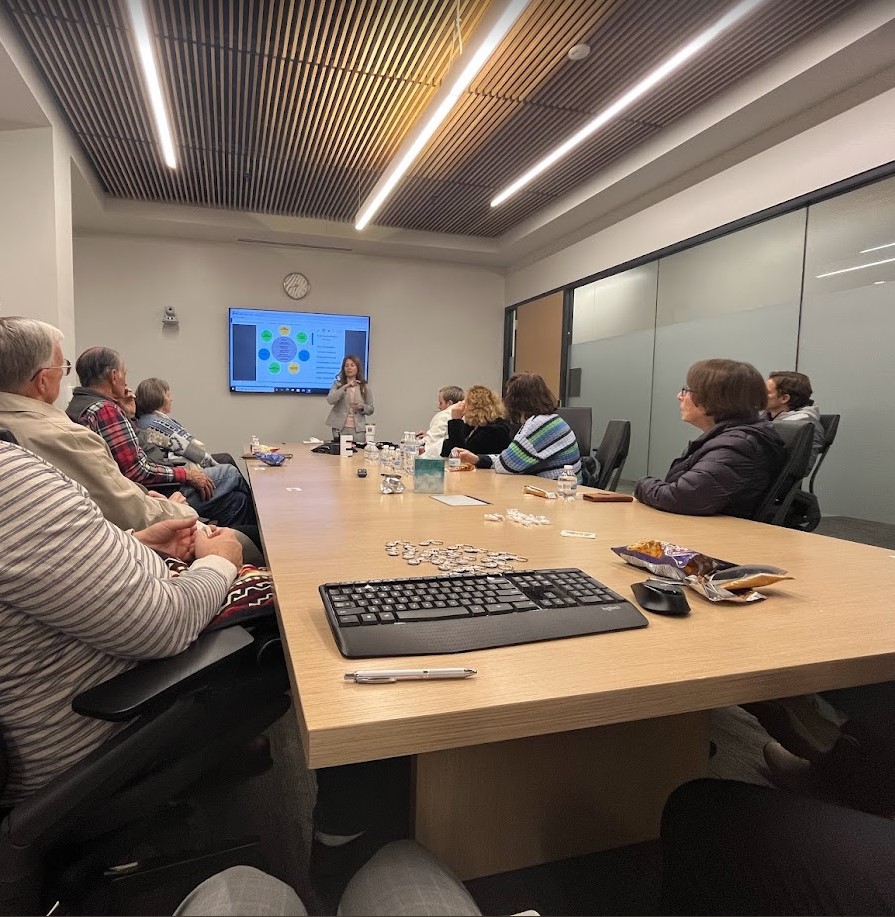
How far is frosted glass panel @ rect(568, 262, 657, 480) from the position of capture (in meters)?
4.93

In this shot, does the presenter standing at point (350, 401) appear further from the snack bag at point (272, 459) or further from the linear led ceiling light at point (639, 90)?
the snack bag at point (272, 459)

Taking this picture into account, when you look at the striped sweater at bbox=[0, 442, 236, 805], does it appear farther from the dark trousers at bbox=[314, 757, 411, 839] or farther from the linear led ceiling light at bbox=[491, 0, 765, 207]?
the linear led ceiling light at bbox=[491, 0, 765, 207]

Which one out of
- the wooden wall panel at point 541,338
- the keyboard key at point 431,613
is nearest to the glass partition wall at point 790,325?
the wooden wall panel at point 541,338

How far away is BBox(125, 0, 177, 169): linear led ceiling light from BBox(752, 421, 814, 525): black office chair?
3.17 m

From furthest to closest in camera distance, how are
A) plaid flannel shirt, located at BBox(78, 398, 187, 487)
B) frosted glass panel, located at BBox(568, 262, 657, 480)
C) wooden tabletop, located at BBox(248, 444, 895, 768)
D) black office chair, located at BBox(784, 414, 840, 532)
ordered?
frosted glass panel, located at BBox(568, 262, 657, 480), black office chair, located at BBox(784, 414, 840, 532), plaid flannel shirt, located at BBox(78, 398, 187, 487), wooden tabletop, located at BBox(248, 444, 895, 768)

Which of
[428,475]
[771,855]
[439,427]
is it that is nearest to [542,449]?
[428,475]

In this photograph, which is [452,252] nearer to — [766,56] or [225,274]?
[225,274]

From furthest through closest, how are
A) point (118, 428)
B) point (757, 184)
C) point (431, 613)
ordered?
point (757, 184) < point (118, 428) < point (431, 613)

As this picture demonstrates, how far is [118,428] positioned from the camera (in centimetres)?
236

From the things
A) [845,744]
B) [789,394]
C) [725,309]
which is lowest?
[845,744]

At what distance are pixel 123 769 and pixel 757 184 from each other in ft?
14.9

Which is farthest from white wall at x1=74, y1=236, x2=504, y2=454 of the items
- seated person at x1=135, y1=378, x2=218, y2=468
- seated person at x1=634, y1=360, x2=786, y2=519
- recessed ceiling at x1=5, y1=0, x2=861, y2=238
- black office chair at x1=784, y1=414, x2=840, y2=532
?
seated person at x1=634, y1=360, x2=786, y2=519

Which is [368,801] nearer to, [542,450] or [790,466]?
[790,466]

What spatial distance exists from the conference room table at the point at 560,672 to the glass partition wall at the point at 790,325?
7.33ft
